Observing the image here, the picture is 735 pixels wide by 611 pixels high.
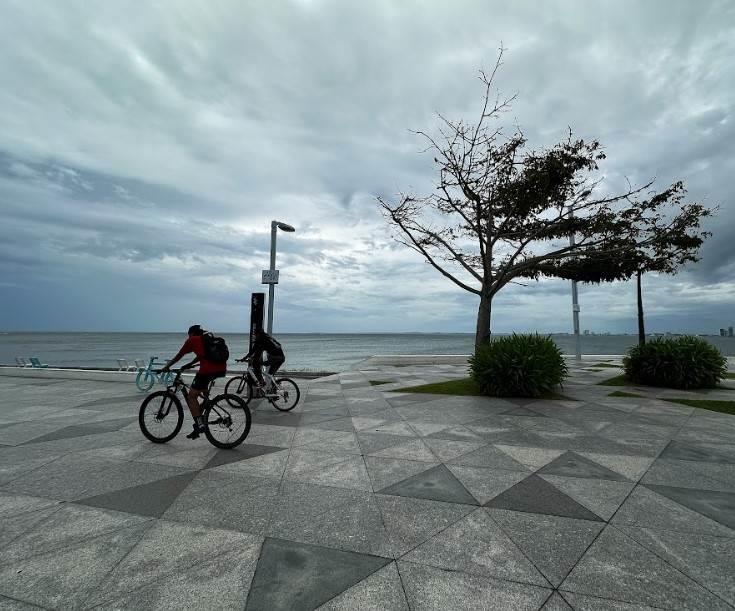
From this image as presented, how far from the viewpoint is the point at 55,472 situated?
500 centimetres

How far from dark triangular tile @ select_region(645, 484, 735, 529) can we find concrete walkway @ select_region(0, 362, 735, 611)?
2 cm

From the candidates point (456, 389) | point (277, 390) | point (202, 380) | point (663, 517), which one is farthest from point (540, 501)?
point (456, 389)

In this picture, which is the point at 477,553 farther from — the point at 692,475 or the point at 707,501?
the point at 692,475

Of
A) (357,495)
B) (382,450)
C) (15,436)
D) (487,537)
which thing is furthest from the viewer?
(15,436)

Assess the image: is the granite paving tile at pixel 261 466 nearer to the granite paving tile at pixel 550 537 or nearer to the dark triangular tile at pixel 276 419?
the dark triangular tile at pixel 276 419

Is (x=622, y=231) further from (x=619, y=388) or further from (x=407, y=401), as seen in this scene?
(x=407, y=401)

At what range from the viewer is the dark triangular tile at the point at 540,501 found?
12.6 feet

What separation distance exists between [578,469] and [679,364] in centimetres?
992

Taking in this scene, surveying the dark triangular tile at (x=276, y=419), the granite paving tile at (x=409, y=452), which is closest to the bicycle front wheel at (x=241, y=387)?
the dark triangular tile at (x=276, y=419)

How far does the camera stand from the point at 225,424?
241 inches

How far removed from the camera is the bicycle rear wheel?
6.39m


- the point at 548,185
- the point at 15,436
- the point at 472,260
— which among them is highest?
the point at 548,185

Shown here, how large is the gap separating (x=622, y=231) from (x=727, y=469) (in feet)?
35.4

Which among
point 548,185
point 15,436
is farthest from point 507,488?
point 548,185
